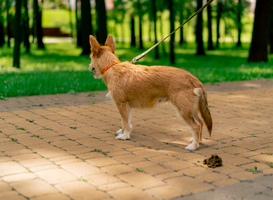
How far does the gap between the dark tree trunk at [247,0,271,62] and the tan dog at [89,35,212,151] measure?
50.5 ft

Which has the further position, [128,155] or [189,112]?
[189,112]

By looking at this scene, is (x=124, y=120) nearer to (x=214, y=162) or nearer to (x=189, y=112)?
(x=189, y=112)

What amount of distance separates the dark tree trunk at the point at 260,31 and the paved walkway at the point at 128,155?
40.2 ft

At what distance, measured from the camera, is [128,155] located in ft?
15.4

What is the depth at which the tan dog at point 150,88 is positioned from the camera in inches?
194

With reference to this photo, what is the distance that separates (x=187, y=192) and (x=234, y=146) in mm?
1912

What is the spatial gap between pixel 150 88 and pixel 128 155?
107 cm

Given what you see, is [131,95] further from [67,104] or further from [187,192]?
[67,104]

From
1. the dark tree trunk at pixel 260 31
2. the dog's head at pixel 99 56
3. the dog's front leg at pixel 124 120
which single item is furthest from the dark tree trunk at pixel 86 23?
the dog's front leg at pixel 124 120

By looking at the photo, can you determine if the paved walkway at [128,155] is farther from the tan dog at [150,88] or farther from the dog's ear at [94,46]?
the dog's ear at [94,46]

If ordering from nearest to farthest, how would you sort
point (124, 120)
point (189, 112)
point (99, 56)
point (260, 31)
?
point (189, 112), point (124, 120), point (99, 56), point (260, 31)

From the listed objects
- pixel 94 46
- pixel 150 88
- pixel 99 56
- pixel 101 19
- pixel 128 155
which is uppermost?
pixel 101 19

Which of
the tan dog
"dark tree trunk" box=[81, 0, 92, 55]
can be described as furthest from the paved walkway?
"dark tree trunk" box=[81, 0, 92, 55]

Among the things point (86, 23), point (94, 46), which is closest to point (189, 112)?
point (94, 46)
